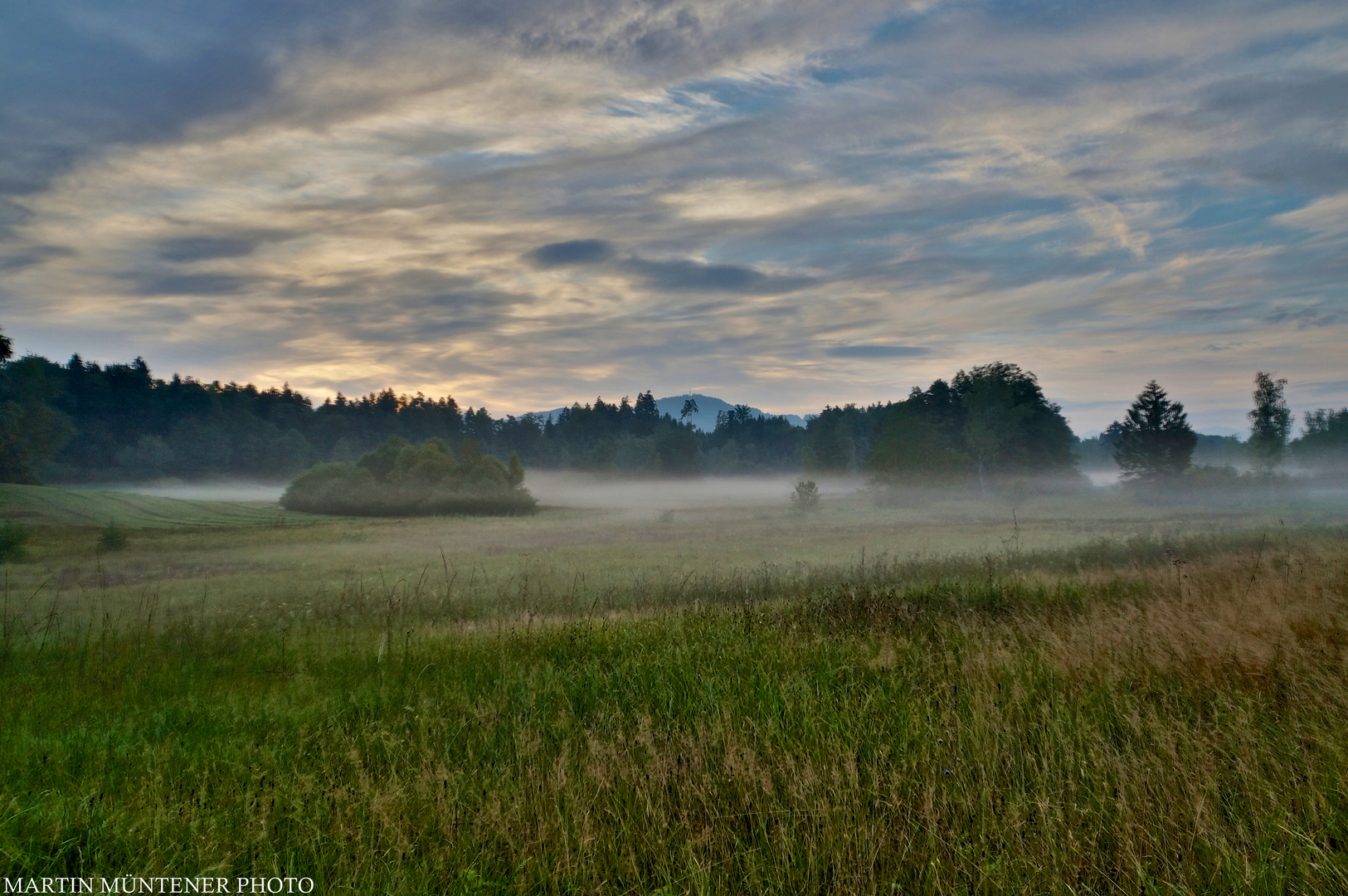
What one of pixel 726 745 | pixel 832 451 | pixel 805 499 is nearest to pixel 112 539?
pixel 726 745

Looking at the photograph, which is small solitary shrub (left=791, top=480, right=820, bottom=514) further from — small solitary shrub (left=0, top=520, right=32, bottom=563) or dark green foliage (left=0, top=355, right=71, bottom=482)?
dark green foliage (left=0, top=355, right=71, bottom=482)

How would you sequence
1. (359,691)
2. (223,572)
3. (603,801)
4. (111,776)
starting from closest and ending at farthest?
(603,801) → (111,776) → (359,691) → (223,572)

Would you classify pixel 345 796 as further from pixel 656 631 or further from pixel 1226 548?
pixel 1226 548

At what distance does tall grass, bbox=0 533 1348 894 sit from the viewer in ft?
11.0

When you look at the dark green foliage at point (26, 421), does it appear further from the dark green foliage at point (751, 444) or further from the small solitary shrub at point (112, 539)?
the dark green foliage at point (751, 444)

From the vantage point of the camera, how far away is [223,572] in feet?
71.0

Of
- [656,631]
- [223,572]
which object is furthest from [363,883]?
[223,572]

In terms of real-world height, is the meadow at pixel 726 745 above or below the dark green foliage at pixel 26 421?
below

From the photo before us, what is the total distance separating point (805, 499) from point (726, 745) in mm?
46177

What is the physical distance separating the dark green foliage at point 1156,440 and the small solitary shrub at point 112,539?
255 ft

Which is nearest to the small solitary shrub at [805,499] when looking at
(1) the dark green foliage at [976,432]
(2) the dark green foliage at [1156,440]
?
(1) the dark green foliage at [976,432]

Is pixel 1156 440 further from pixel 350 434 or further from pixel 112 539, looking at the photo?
pixel 350 434

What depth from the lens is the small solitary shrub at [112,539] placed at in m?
25.1

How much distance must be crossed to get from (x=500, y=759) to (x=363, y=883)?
1.54m
